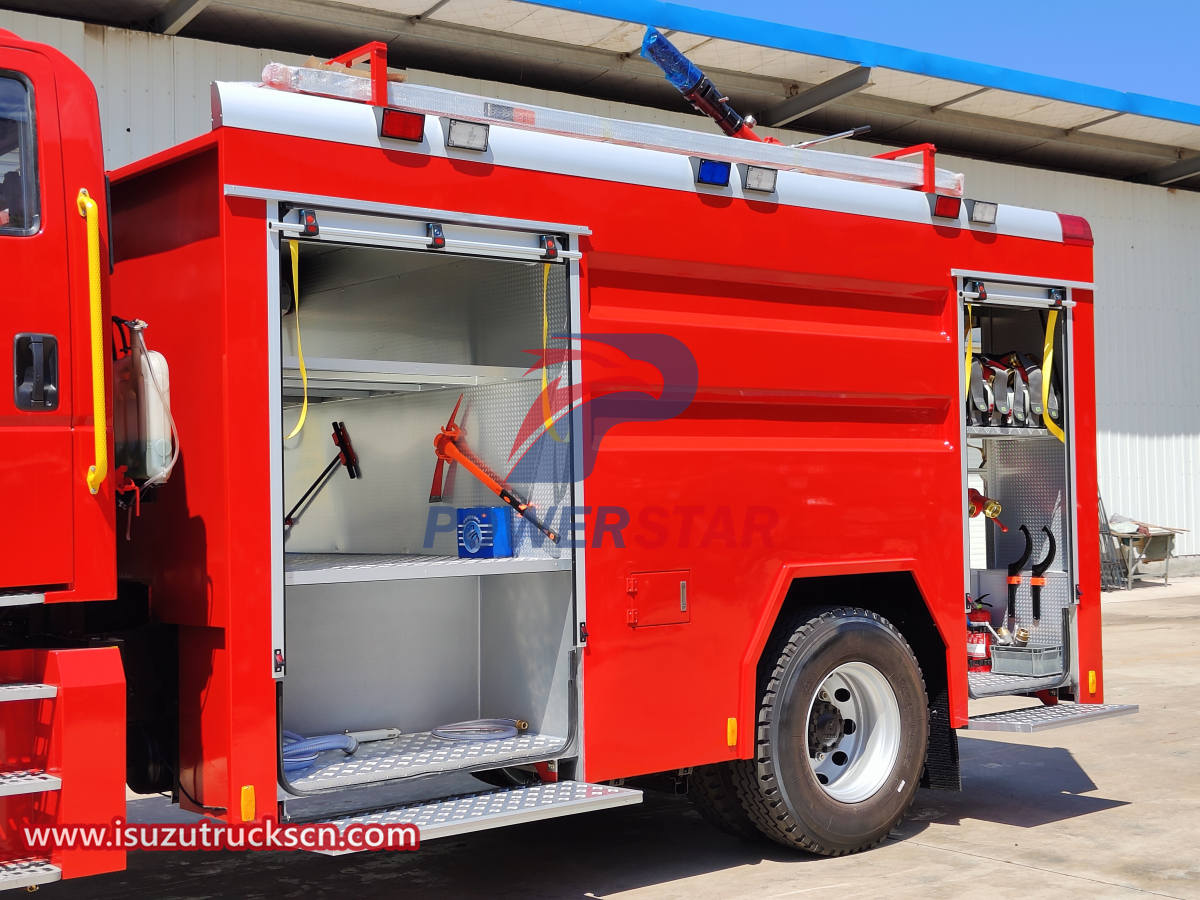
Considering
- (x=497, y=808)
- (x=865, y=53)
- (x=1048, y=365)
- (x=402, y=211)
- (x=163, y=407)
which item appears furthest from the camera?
(x=865, y=53)

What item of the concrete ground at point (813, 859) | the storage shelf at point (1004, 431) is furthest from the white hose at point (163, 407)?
the storage shelf at point (1004, 431)

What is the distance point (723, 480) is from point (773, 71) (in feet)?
34.8

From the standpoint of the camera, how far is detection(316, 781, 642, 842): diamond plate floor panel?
4625 millimetres

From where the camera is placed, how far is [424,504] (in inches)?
232

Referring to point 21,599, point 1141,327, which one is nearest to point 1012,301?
point 21,599

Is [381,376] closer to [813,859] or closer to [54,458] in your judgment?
[54,458]

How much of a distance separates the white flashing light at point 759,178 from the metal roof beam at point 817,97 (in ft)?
33.7

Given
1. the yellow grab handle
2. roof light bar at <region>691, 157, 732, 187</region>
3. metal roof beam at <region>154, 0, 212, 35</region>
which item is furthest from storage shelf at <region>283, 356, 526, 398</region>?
metal roof beam at <region>154, 0, 212, 35</region>

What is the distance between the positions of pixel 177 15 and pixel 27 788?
947 centimetres

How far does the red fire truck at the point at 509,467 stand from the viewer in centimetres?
412

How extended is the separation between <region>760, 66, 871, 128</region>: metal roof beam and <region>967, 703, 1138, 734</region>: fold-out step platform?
33.3 ft

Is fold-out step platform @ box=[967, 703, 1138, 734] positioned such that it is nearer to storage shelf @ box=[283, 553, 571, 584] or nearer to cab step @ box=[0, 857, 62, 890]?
storage shelf @ box=[283, 553, 571, 584]

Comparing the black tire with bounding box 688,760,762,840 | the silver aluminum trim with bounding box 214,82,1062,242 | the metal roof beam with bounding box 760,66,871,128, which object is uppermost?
the metal roof beam with bounding box 760,66,871,128

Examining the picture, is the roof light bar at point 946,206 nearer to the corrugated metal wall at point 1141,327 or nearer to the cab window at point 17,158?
the cab window at point 17,158
